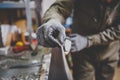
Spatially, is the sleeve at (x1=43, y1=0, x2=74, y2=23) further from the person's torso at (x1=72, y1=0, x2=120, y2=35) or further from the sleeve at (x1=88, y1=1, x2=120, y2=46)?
the sleeve at (x1=88, y1=1, x2=120, y2=46)

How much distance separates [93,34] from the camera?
4.95ft

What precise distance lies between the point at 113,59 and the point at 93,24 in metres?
0.32

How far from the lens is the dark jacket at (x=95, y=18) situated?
1.45 meters

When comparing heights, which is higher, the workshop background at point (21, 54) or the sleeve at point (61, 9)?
the sleeve at point (61, 9)

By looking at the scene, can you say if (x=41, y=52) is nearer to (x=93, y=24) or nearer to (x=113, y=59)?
(x=93, y=24)

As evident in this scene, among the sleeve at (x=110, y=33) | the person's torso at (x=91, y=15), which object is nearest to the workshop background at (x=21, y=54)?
the person's torso at (x=91, y=15)

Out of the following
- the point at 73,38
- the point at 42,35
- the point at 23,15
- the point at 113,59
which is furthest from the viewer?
the point at 23,15

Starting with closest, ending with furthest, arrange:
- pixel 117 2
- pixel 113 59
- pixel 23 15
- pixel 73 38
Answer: pixel 73 38 → pixel 117 2 → pixel 113 59 → pixel 23 15

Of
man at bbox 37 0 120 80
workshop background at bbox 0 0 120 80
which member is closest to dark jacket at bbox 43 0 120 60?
man at bbox 37 0 120 80

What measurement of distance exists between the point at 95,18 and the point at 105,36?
0.43 ft

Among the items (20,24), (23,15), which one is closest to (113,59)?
(20,24)

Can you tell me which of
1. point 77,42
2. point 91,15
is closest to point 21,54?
point 77,42

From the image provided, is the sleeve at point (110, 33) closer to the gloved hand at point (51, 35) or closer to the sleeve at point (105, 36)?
the sleeve at point (105, 36)

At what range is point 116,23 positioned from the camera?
1.51 meters
